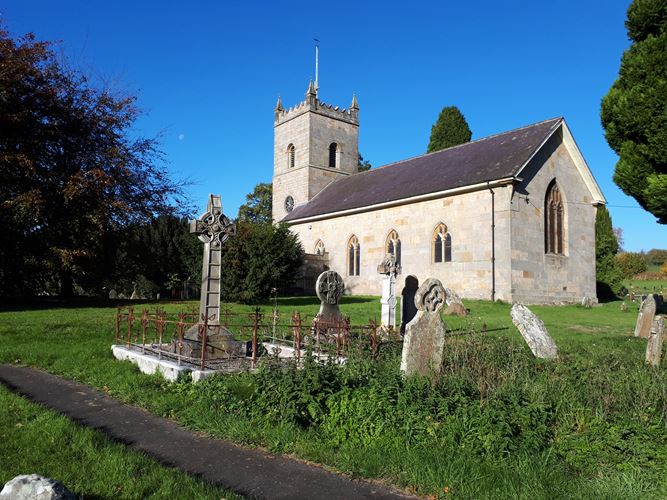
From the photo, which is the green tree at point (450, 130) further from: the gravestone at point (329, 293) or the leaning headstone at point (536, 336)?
the leaning headstone at point (536, 336)

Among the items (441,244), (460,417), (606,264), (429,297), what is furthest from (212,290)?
(606,264)

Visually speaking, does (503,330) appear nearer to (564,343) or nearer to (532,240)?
(564,343)

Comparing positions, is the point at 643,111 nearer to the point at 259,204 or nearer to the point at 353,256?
the point at 353,256

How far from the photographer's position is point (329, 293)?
1239 cm

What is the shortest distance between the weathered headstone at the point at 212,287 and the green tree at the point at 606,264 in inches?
1160

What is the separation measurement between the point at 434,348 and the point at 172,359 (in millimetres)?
4853

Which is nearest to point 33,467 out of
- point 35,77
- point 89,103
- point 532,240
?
point 35,77

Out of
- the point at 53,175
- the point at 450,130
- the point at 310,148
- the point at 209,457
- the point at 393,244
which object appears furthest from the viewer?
the point at 310,148

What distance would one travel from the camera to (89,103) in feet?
76.4

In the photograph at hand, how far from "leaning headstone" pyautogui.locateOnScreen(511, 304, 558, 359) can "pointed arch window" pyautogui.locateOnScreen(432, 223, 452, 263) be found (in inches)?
627

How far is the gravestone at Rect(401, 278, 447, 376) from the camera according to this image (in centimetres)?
763

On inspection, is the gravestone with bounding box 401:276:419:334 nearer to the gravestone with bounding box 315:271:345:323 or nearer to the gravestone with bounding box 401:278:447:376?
the gravestone with bounding box 315:271:345:323

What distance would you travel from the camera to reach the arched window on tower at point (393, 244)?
29.0 metres

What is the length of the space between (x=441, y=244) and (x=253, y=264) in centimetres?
985
